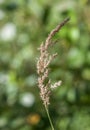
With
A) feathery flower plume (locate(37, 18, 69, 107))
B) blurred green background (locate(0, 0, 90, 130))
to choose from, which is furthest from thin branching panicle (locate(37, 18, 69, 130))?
blurred green background (locate(0, 0, 90, 130))

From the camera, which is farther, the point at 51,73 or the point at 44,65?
the point at 51,73

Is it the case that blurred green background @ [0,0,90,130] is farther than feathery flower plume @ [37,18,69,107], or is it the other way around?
blurred green background @ [0,0,90,130]

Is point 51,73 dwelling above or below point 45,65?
above

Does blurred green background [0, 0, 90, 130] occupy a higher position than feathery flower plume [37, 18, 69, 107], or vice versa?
blurred green background [0, 0, 90, 130]

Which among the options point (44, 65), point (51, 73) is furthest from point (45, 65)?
point (51, 73)

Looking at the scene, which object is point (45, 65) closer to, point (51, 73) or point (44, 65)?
point (44, 65)

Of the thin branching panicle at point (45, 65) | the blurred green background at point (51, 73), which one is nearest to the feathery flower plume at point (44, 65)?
the thin branching panicle at point (45, 65)

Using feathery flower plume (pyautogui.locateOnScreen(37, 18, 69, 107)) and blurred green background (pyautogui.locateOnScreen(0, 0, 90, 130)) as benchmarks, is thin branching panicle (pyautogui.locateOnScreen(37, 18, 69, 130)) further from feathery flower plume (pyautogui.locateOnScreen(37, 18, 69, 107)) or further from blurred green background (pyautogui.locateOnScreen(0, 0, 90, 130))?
blurred green background (pyautogui.locateOnScreen(0, 0, 90, 130))

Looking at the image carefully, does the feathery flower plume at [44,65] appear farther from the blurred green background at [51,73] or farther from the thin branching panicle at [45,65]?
the blurred green background at [51,73]

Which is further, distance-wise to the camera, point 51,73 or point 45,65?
point 51,73

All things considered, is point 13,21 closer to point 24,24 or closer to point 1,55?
point 24,24
